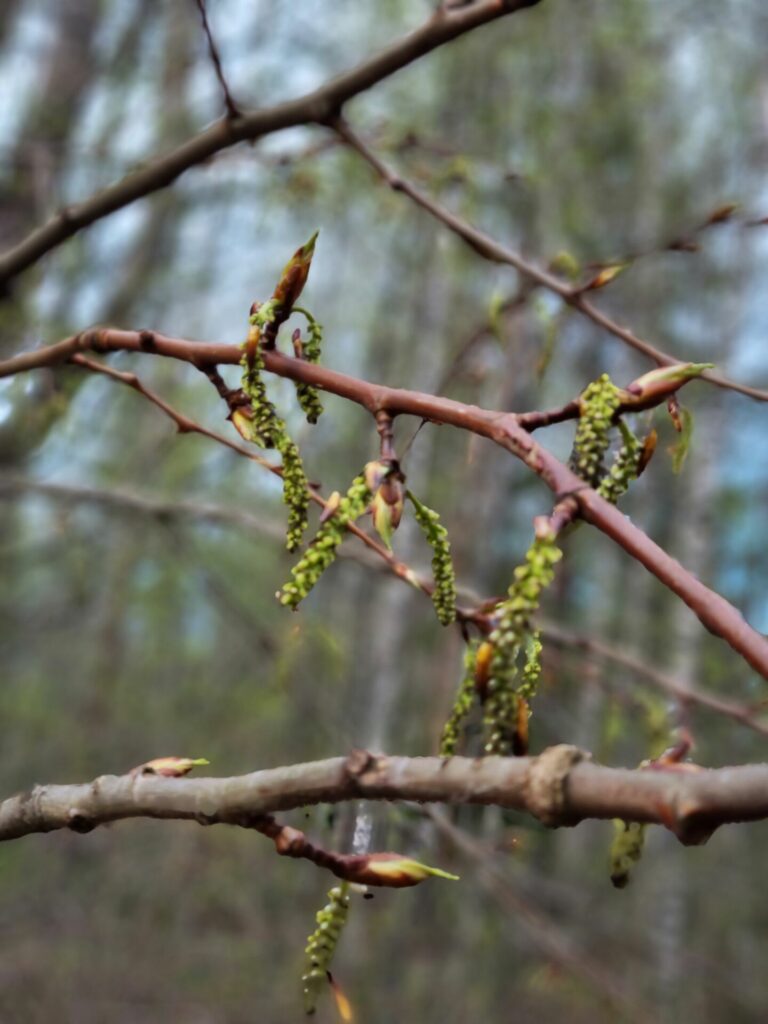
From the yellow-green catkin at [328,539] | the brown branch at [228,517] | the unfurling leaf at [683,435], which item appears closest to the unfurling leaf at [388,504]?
the yellow-green catkin at [328,539]

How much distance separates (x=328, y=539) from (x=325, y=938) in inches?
11.3

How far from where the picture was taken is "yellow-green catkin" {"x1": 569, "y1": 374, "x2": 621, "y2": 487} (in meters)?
0.74

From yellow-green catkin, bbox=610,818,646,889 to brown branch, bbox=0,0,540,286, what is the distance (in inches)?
35.1

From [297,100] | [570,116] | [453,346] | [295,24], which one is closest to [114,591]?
[453,346]

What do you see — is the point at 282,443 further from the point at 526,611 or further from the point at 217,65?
the point at 217,65

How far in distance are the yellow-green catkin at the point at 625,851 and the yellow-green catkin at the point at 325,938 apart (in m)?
0.20

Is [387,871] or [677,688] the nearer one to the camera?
[387,871]

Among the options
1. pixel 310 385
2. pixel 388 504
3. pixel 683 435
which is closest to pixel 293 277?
pixel 310 385

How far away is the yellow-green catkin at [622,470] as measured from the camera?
0.76 meters

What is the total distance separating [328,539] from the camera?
2.36ft

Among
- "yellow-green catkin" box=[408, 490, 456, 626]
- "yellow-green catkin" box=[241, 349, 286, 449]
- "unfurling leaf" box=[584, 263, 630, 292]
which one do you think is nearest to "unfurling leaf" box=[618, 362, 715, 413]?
"yellow-green catkin" box=[408, 490, 456, 626]

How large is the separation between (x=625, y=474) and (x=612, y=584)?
11009 mm

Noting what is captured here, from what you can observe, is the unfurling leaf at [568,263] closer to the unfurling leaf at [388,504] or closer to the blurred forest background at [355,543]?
the blurred forest background at [355,543]

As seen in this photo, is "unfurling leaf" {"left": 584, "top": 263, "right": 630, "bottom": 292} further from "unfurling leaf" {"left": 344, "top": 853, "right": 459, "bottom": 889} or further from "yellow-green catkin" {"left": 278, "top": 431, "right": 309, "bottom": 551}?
"unfurling leaf" {"left": 344, "top": 853, "right": 459, "bottom": 889}
